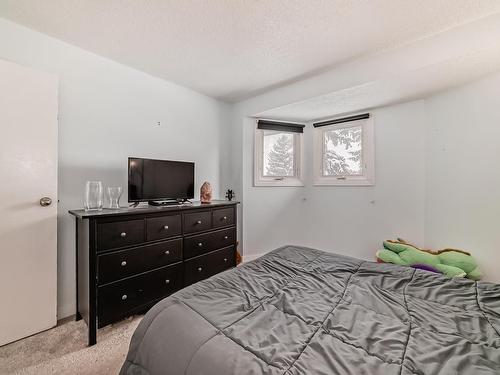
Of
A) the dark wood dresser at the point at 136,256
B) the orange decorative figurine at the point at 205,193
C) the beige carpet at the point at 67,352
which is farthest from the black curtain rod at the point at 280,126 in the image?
the beige carpet at the point at 67,352

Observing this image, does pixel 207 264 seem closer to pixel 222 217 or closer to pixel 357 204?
pixel 222 217

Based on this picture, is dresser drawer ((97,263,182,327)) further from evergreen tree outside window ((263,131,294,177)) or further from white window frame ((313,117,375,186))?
white window frame ((313,117,375,186))

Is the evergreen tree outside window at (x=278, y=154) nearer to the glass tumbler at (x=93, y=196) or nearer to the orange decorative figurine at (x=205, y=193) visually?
the orange decorative figurine at (x=205, y=193)

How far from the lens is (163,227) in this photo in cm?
198

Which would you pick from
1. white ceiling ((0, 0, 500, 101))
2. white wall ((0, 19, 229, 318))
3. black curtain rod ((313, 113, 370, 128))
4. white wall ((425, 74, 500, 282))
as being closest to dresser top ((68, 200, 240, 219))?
white wall ((0, 19, 229, 318))

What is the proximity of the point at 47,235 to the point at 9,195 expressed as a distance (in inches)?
15.1

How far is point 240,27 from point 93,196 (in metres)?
1.83

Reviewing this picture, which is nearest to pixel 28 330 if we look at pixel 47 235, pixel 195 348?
pixel 47 235

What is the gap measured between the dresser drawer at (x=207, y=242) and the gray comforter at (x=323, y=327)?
990 mm

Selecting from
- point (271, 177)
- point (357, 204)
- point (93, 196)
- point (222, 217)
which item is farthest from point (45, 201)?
point (357, 204)

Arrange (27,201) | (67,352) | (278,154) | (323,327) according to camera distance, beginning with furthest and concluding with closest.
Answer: (278,154) → (27,201) → (67,352) → (323,327)

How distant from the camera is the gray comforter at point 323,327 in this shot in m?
0.68

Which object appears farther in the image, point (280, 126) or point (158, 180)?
point (280, 126)

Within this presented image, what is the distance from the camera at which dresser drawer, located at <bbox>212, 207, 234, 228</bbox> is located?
245 cm
